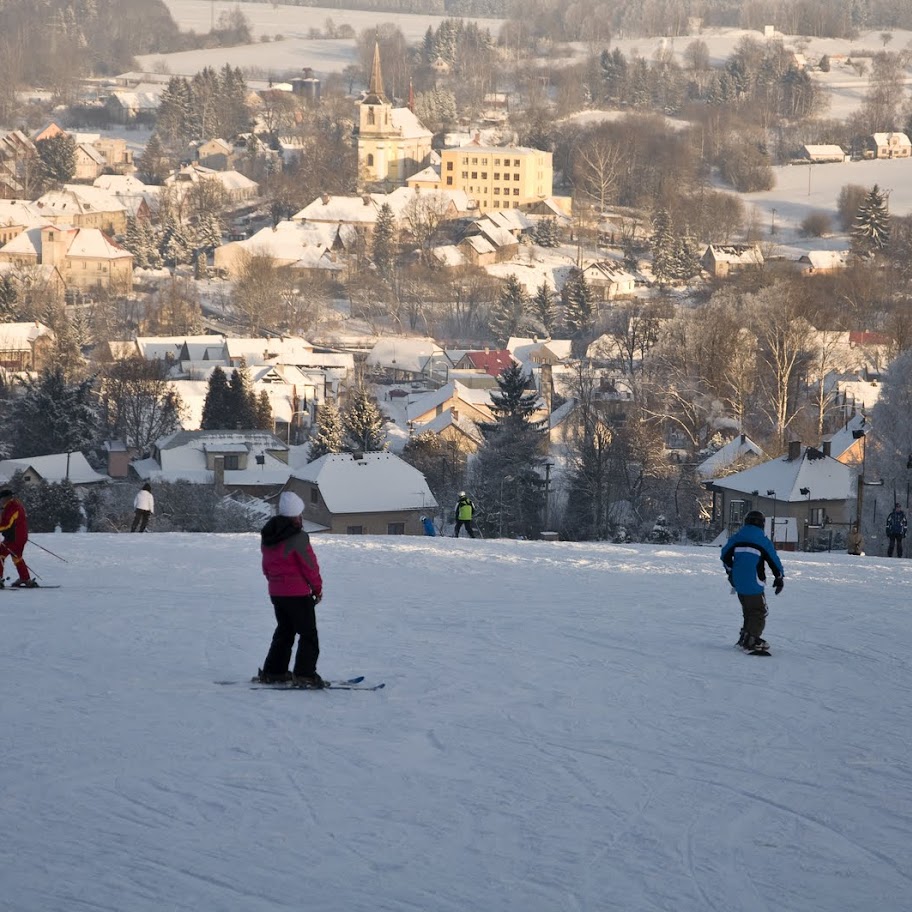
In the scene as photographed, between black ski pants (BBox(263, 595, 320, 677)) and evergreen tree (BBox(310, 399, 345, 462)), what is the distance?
20.2 metres

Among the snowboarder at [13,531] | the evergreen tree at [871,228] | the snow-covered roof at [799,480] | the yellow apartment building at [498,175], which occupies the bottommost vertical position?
the snow-covered roof at [799,480]

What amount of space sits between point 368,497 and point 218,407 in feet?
37.7

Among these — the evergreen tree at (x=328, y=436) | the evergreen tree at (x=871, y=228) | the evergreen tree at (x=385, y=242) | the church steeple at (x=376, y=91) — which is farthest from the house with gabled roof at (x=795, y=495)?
the church steeple at (x=376, y=91)

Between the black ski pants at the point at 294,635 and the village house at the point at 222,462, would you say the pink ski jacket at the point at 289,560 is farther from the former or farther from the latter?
the village house at the point at 222,462

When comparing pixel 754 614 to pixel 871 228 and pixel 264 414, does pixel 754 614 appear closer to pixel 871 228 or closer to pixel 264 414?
pixel 264 414

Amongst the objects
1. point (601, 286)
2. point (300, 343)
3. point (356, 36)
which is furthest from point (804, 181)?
point (356, 36)

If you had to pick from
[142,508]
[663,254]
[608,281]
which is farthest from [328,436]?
[663,254]

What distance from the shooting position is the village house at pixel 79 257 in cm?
5797

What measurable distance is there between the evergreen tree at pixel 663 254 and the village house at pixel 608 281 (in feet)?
3.34

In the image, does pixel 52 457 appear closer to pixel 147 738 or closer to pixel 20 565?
pixel 20 565

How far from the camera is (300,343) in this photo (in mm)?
43250

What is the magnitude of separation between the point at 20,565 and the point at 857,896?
17.1ft

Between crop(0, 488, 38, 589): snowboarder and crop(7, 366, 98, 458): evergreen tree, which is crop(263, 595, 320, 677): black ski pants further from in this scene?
crop(7, 366, 98, 458): evergreen tree

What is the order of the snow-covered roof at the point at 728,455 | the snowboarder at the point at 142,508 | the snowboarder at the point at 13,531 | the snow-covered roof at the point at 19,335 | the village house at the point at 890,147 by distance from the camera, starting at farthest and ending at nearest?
the village house at the point at 890,147 → the snow-covered roof at the point at 19,335 → the snow-covered roof at the point at 728,455 → the snowboarder at the point at 142,508 → the snowboarder at the point at 13,531
